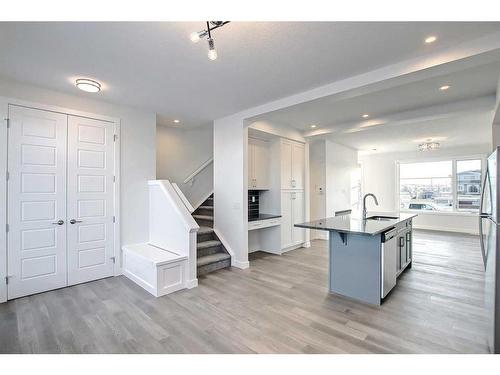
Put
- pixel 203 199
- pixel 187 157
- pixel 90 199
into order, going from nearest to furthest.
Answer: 1. pixel 90 199
2. pixel 203 199
3. pixel 187 157

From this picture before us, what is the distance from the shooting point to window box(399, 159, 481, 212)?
7.46 metres

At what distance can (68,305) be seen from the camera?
2814 mm

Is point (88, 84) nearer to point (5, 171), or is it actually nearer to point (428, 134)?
point (5, 171)

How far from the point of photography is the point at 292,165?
17.7 ft

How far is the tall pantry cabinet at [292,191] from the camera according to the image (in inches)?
203

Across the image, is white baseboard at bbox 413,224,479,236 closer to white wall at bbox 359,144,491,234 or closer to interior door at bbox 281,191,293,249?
white wall at bbox 359,144,491,234

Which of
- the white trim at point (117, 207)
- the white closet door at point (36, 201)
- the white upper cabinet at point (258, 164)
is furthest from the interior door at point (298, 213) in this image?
the white closet door at point (36, 201)

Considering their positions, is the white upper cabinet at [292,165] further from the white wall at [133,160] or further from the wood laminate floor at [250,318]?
the white wall at [133,160]

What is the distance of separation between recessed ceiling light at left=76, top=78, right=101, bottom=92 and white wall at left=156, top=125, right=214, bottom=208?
2475 millimetres

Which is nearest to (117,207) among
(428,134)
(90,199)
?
(90,199)

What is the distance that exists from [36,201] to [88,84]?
1659mm

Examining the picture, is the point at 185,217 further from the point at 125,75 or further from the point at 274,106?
the point at 274,106
